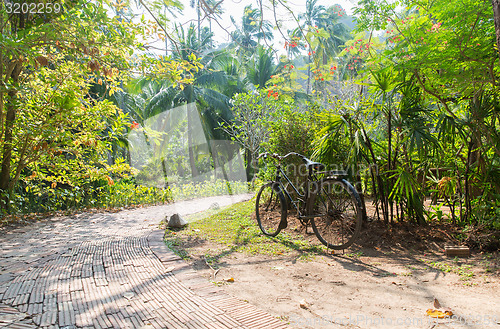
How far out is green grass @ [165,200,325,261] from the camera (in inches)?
127

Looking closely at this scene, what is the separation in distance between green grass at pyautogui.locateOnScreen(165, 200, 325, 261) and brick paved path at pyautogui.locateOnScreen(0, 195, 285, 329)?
44cm

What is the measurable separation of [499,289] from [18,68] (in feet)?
22.3

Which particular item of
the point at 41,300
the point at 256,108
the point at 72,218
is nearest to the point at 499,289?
the point at 41,300

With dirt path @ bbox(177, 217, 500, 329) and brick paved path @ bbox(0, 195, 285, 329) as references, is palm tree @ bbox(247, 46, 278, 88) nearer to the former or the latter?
brick paved path @ bbox(0, 195, 285, 329)

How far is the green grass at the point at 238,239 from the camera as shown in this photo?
127 inches

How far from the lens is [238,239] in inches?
149

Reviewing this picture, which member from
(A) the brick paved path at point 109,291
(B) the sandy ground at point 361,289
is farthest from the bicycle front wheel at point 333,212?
(A) the brick paved path at point 109,291

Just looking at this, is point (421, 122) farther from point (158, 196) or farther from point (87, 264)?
point (158, 196)

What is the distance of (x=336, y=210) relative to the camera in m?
3.30

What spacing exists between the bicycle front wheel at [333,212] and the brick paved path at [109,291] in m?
1.60

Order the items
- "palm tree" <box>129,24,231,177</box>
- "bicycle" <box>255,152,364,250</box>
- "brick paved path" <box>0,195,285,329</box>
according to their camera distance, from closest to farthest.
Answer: "brick paved path" <box>0,195,285,329</box>, "bicycle" <box>255,152,364,250</box>, "palm tree" <box>129,24,231,177</box>

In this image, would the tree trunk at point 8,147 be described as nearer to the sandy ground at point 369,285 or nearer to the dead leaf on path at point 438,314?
the sandy ground at point 369,285

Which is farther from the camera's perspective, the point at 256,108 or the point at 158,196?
the point at 256,108

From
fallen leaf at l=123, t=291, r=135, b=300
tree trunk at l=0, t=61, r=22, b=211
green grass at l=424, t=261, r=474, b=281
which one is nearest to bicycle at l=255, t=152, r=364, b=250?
green grass at l=424, t=261, r=474, b=281
